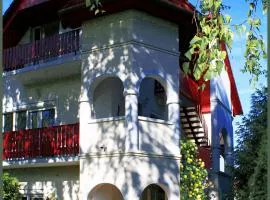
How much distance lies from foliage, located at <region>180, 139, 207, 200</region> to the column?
2.38 m

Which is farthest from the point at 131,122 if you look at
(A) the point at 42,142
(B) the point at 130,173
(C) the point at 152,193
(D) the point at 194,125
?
(D) the point at 194,125

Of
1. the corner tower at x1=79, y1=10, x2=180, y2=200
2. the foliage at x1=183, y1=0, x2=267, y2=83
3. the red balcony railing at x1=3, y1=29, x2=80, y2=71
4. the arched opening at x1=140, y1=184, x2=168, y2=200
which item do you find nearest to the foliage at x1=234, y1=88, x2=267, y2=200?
the arched opening at x1=140, y1=184, x2=168, y2=200

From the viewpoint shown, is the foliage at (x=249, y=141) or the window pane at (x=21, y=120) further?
A: the window pane at (x=21, y=120)

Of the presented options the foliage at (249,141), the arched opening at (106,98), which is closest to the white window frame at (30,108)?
the arched opening at (106,98)

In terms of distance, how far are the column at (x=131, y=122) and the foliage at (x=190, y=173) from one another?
2.38 m

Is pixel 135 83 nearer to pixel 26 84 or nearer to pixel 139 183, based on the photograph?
pixel 139 183

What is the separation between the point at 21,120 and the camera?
20.0 meters

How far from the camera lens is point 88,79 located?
16672mm

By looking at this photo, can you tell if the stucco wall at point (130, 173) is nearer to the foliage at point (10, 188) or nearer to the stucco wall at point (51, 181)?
the stucco wall at point (51, 181)

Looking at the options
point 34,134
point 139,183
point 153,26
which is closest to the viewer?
point 139,183

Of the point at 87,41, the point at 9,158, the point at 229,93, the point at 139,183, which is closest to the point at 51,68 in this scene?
the point at 87,41

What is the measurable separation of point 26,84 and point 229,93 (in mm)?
11095

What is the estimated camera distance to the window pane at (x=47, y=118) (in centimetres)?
1898

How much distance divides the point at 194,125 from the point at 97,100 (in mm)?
5550
